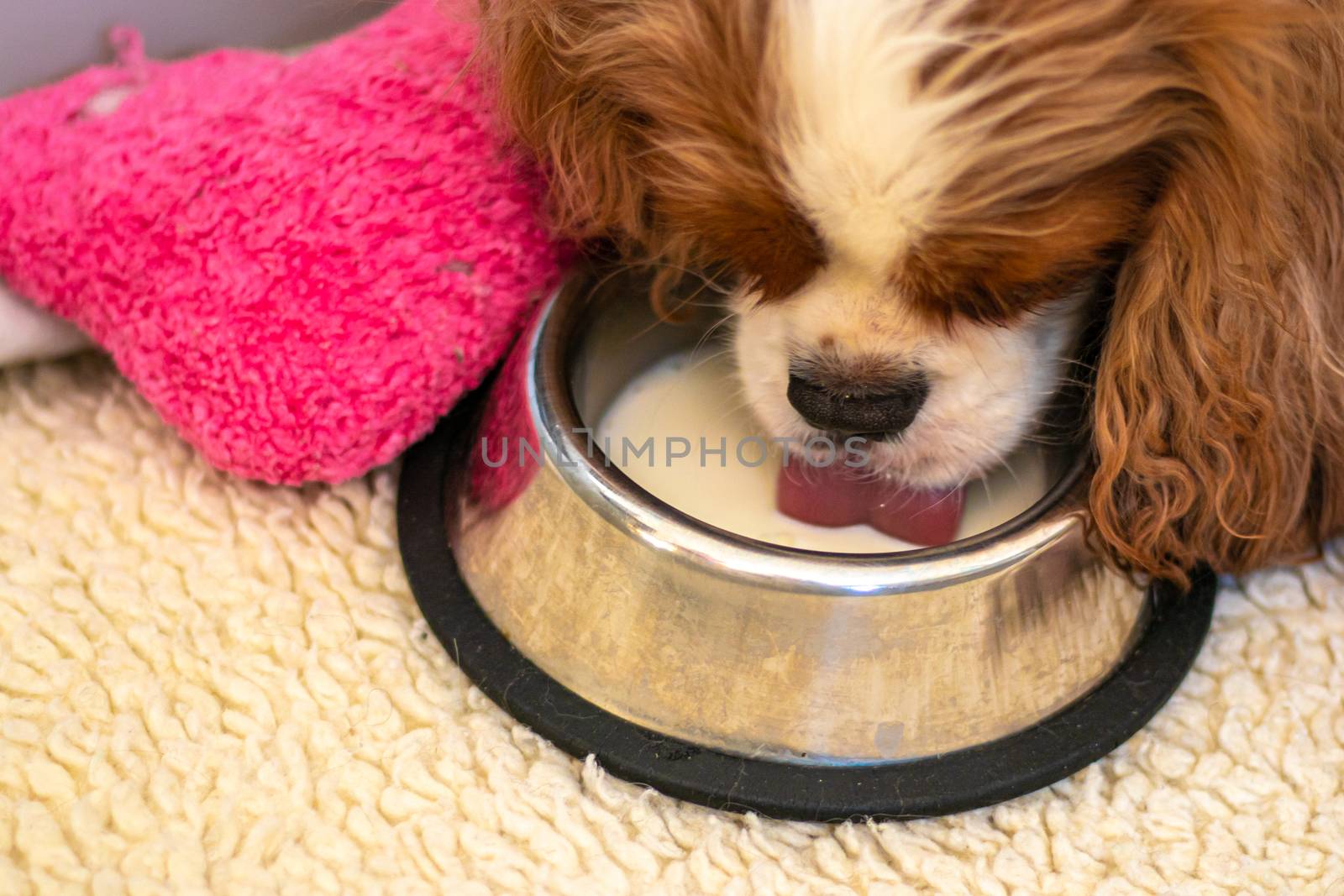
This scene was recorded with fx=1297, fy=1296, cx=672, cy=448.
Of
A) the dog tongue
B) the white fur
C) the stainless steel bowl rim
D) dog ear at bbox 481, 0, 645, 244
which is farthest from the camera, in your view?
the dog tongue

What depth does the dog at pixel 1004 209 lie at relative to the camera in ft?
3.30

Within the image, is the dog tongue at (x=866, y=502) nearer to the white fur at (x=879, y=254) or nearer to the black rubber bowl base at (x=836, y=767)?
the white fur at (x=879, y=254)

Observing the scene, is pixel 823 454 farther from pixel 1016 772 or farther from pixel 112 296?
pixel 112 296

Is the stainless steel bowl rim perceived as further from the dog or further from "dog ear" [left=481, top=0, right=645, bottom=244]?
"dog ear" [left=481, top=0, right=645, bottom=244]

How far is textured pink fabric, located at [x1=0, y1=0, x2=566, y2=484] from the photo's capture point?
133 centimetres

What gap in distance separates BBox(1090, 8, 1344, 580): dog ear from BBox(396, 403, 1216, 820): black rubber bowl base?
4.0 inches

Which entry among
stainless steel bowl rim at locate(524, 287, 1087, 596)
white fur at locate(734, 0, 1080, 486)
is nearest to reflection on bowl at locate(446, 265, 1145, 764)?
stainless steel bowl rim at locate(524, 287, 1087, 596)

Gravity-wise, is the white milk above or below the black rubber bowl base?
above

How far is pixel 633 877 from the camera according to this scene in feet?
3.76

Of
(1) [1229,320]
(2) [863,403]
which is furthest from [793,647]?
(1) [1229,320]

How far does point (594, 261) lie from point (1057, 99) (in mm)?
584

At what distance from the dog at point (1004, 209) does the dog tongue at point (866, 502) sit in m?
0.05

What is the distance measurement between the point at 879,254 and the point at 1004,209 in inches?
4.2

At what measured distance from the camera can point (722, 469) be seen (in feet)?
4.74
